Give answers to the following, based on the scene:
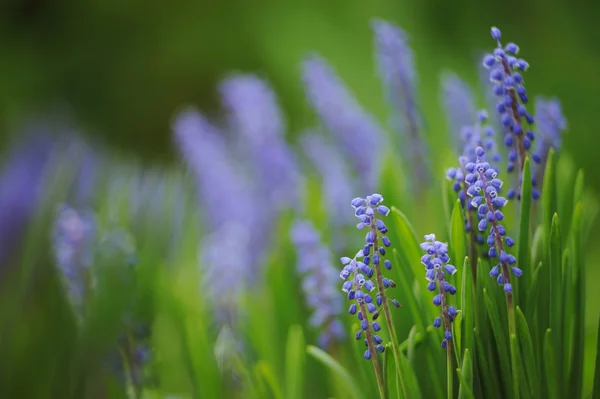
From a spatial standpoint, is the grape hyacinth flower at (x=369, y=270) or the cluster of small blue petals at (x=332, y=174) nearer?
the grape hyacinth flower at (x=369, y=270)

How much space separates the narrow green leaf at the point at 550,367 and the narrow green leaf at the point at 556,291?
0.01 metres

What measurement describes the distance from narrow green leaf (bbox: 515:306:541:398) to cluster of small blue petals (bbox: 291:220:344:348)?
0.20 m

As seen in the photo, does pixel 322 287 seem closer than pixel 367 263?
No

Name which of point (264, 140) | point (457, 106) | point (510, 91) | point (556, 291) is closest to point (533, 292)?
point (556, 291)

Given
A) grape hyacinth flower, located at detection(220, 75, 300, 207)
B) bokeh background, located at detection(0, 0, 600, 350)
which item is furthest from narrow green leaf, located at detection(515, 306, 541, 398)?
bokeh background, located at detection(0, 0, 600, 350)

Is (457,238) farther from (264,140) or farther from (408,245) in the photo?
(264,140)

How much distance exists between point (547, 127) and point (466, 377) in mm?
234

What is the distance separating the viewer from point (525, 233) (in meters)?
0.43

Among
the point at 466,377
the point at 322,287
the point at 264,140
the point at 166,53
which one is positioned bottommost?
the point at 466,377

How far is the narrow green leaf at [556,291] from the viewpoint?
0.43 m

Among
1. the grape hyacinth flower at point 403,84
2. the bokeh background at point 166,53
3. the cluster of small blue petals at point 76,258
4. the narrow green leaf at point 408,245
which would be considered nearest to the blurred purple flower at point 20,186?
the bokeh background at point 166,53

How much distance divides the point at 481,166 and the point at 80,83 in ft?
6.29

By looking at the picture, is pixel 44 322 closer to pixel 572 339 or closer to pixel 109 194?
pixel 109 194

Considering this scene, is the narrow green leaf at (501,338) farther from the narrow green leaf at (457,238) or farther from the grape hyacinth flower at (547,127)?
the grape hyacinth flower at (547,127)
